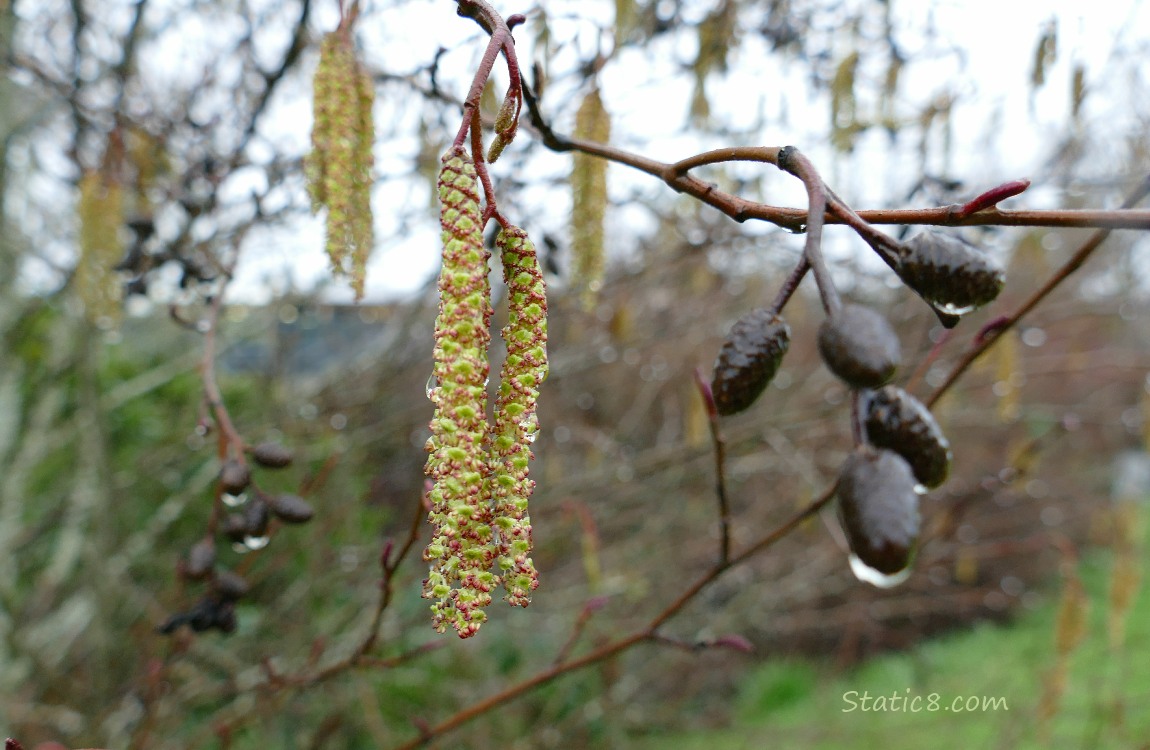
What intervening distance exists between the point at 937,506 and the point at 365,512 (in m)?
4.93

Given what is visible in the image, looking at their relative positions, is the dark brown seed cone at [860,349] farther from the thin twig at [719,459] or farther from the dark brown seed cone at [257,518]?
the dark brown seed cone at [257,518]

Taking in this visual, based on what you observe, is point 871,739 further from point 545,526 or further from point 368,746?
point 368,746

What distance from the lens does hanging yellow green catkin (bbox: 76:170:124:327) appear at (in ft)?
6.62

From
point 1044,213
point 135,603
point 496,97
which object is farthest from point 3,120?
point 1044,213

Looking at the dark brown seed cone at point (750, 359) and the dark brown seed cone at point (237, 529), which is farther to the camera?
the dark brown seed cone at point (237, 529)

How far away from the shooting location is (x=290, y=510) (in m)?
1.42

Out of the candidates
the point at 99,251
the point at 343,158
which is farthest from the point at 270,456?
the point at 99,251

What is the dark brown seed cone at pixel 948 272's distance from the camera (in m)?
0.60

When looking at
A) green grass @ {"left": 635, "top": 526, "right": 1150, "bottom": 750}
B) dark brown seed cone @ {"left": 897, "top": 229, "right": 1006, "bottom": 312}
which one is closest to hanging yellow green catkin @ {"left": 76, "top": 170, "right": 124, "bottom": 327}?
dark brown seed cone @ {"left": 897, "top": 229, "right": 1006, "bottom": 312}

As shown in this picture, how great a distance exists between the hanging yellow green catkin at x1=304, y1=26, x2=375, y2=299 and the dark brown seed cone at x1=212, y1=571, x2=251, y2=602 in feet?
2.54

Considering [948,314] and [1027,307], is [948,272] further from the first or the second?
[1027,307]

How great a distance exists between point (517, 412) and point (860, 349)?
31 centimetres

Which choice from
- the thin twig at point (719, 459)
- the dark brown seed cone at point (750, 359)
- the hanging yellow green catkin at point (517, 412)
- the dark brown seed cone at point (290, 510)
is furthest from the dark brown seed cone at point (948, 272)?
the dark brown seed cone at point (290, 510)

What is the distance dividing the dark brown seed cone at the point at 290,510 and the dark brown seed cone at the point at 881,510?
Result: 3.55ft
